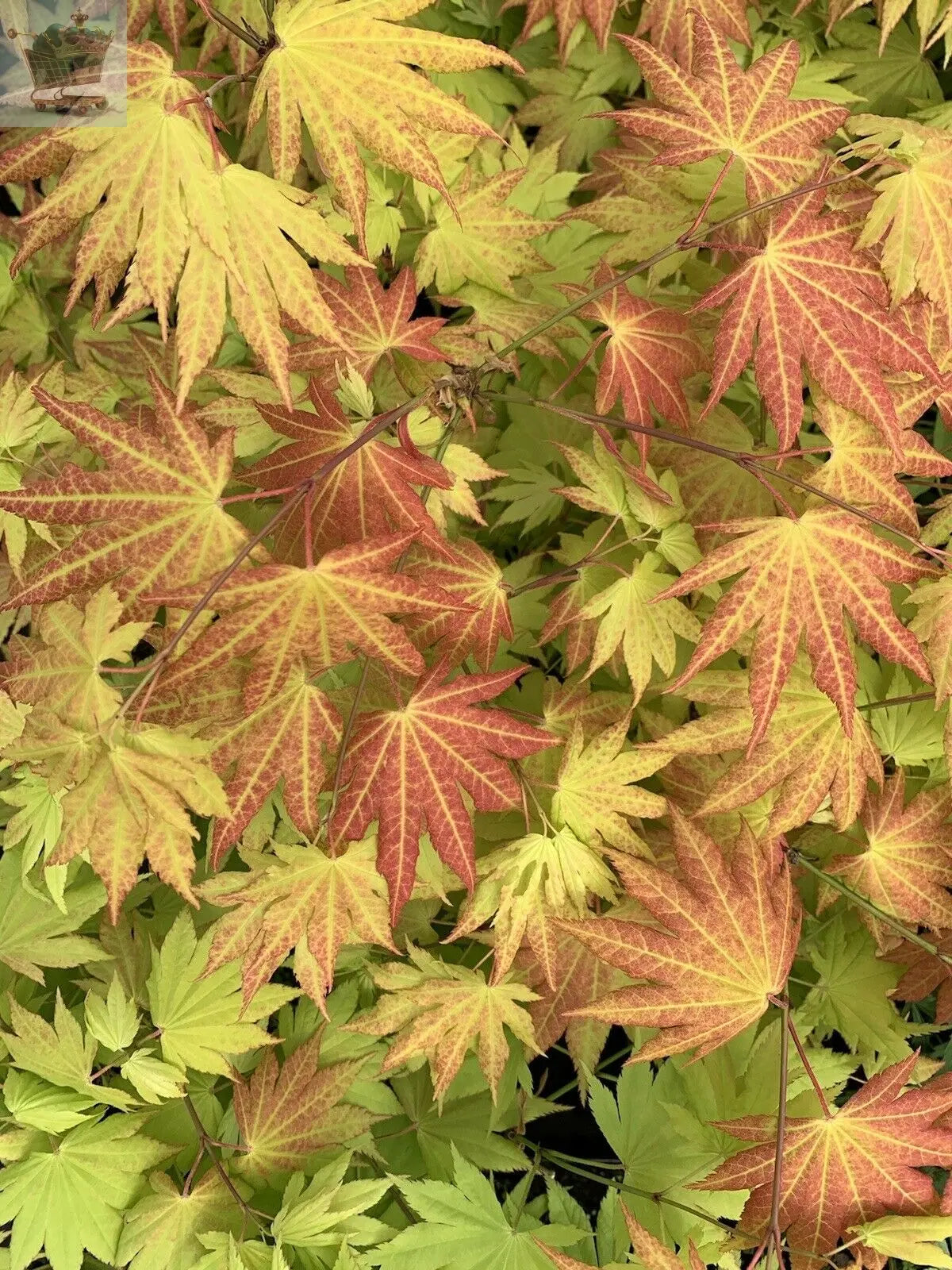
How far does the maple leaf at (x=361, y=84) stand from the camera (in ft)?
3.38

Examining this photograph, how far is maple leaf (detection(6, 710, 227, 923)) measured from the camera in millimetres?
1077

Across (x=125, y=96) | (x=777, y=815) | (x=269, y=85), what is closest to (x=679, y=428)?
(x=777, y=815)

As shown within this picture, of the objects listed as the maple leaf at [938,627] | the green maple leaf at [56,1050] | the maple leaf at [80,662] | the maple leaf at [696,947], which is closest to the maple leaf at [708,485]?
the maple leaf at [938,627]

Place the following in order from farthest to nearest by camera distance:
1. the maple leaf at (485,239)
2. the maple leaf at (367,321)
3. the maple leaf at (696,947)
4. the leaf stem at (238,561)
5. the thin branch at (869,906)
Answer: the maple leaf at (485,239)
the thin branch at (869,906)
the maple leaf at (367,321)
the maple leaf at (696,947)
the leaf stem at (238,561)

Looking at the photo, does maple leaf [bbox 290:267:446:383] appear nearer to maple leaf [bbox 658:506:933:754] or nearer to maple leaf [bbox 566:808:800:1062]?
maple leaf [bbox 658:506:933:754]

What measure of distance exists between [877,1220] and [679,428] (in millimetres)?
1064

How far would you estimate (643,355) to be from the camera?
135 cm

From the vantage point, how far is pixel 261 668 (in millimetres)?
1035

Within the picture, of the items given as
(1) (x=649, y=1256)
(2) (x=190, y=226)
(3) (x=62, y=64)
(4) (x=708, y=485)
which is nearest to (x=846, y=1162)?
(1) (x=649, y=1256)

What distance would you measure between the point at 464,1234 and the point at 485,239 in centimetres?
149

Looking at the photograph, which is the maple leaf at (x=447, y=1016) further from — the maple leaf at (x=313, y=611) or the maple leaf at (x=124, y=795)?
the maple leaf at (x=313, y=611)

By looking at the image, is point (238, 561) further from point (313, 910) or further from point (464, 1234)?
point (464, 1234)

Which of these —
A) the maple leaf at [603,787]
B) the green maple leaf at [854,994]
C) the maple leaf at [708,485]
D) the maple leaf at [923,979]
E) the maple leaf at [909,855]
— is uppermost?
the maple leaf at [708,485]

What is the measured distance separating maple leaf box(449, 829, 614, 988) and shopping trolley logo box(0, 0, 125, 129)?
980 millimetres
